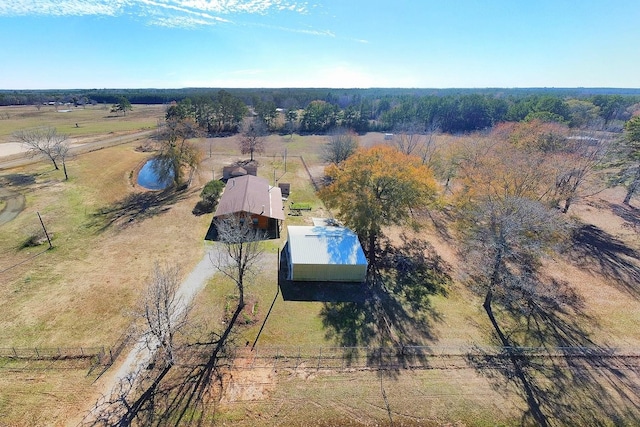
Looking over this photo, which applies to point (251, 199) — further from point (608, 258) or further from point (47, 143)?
point (47, 143)

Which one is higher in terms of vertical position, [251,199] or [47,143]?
[47,143]

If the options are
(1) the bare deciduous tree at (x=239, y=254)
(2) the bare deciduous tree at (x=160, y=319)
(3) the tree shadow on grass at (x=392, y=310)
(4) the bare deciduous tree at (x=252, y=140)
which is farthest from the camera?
(4) the bare deciduous tree at (x=252, y=140)

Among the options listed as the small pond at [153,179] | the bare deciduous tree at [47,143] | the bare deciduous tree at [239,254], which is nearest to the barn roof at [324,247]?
the bare deciduous tree at [239,254]

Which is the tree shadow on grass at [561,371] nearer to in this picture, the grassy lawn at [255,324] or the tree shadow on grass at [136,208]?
the grassy lawn at [255,324]

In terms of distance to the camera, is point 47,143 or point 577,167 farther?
point 47,143

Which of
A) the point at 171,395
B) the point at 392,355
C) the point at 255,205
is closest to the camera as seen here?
the point at 171,395

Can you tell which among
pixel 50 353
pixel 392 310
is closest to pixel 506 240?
pixel 392 310

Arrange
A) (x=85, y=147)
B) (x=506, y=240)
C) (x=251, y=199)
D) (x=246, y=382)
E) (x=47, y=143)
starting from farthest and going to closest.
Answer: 1. (x=85, y=147)
2. (x=47, y=143)
3. (x=251, y=199)
4. (x=506, y=240)
5. (x=246, y=382)

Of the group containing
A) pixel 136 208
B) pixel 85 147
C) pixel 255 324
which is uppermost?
pixel 85 147
